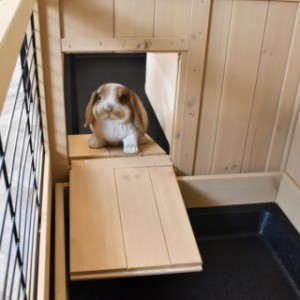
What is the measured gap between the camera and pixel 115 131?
1.76 metres

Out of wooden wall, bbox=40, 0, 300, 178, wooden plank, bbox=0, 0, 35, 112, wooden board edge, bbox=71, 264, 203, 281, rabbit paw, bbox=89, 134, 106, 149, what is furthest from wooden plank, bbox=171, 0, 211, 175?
wooden plank, bbox=0, 0, 35, 112

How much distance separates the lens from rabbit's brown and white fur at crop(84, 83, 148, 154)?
66.2 inches

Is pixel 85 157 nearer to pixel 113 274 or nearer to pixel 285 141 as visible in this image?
pixel 113 274

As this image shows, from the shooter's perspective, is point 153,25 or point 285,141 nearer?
point 153,25

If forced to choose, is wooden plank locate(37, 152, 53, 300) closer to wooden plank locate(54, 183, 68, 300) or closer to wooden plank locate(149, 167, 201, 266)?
wooden plank locate(54, 183, 68, 300)

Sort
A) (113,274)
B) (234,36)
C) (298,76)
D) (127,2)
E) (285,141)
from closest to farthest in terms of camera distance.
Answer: (113,274)
(127,2)
(234,36)
(298,76)
(285,141)

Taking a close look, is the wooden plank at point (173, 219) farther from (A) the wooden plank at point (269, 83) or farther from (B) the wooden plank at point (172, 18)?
(B) the wooden plank at point (172, 18)

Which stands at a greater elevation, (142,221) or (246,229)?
(142,221)

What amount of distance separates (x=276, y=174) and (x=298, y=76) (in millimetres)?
473

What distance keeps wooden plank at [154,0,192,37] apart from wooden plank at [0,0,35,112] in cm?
67

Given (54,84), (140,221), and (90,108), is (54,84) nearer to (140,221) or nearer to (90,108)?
(90,108)

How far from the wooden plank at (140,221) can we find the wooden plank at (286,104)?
0.62 meters

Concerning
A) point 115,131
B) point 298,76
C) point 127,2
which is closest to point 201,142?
point 115,131

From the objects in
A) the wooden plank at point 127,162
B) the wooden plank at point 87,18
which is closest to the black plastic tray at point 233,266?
the wooden plank at point 127,162
